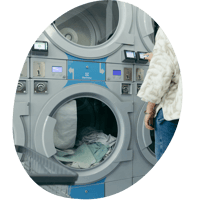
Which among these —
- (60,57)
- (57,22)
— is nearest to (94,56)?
(60,57)

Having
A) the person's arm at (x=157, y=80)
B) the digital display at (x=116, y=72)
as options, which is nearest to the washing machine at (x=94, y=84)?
the digital display at (x=116, y=72)

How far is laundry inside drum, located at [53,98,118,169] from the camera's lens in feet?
5.23

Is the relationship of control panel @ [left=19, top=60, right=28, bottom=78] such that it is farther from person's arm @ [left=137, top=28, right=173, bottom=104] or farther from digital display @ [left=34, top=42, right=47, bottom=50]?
person's arm @ [left=137, top=28, right=173, bottom=104]

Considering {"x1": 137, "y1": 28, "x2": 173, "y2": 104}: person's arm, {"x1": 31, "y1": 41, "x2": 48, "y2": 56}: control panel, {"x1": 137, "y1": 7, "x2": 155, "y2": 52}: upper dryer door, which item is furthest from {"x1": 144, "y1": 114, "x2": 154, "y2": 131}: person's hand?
{"x1": 31, "y1": 41, "x2": 48, "y2": 56}: control panel

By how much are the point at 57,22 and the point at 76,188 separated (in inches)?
49.4

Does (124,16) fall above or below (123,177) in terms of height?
above

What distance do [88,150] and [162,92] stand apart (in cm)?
80

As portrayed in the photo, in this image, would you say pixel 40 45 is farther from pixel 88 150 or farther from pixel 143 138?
pixel 143 138

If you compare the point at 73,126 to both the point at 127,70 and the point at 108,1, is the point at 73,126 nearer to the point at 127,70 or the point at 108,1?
the point at 127,70

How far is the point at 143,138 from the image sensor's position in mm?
1735

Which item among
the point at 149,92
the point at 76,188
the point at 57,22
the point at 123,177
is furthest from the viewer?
the point at 123,177

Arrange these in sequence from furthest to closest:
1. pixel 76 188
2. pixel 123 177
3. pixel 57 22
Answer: pixel 123 177 → pixel 76 188 → pixel 57 22

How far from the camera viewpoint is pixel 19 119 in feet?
4.74

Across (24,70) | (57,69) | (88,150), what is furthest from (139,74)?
(24,70)
